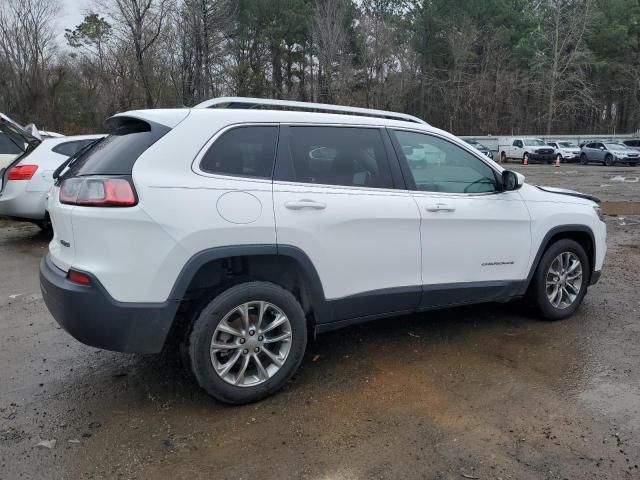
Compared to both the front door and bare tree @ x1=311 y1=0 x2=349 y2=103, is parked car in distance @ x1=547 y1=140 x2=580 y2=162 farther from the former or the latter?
the front door

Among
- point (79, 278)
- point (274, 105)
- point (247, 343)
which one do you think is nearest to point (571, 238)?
point (274, 105)

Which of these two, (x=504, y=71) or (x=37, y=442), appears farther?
(x=504, y=71)

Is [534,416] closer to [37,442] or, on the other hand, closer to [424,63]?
[37,442]

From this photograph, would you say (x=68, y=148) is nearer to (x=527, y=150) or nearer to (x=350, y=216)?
(x=350, y=216)

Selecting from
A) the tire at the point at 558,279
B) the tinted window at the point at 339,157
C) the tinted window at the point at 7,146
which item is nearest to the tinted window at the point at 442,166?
the tinted window at the point at 339,157

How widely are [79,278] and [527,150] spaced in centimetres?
3592

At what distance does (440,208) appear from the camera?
391 centimetres

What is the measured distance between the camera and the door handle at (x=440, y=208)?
3.87m

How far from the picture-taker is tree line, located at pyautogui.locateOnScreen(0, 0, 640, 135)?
33938 mm

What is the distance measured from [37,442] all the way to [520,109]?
187 feet

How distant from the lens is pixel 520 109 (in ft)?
177

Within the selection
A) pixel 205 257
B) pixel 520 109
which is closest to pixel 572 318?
pixel 205 257

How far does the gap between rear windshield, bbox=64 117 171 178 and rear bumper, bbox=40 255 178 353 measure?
645 millimetres

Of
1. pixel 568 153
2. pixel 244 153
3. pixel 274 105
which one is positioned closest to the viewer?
pixel 244 153
